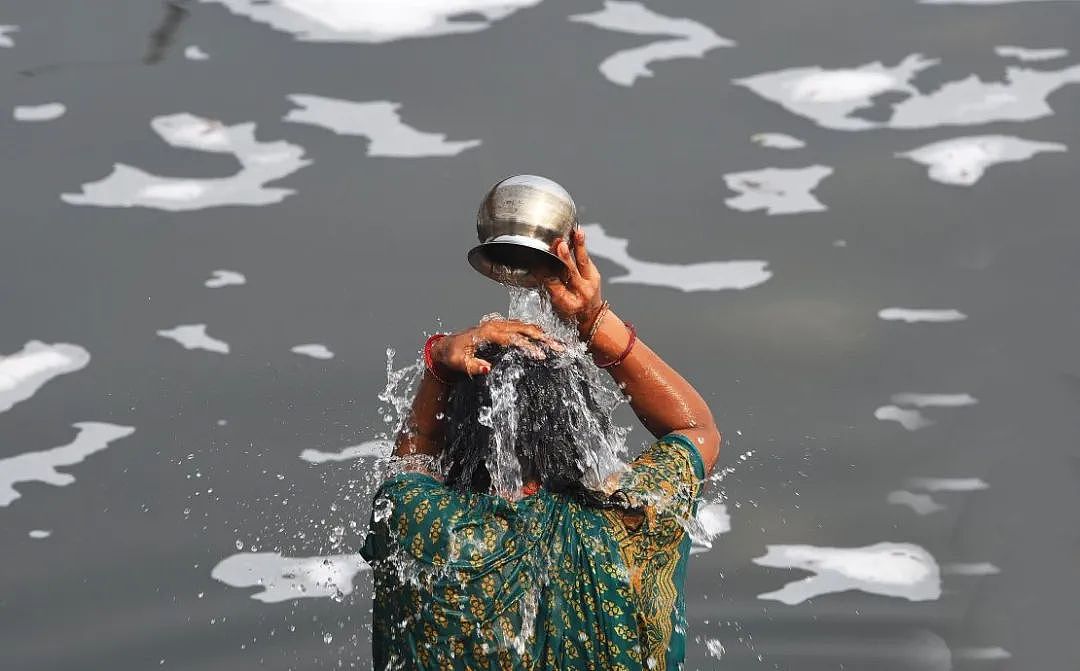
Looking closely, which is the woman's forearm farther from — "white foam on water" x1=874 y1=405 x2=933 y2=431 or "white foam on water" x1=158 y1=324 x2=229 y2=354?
"white foam on water" x1=158 y1=324 x2=229 y2=354

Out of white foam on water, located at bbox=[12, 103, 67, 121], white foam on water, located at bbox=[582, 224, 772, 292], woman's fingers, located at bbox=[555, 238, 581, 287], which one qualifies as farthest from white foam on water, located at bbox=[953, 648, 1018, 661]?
white foam on water, located at bbox=[12, 103, 67, 121]

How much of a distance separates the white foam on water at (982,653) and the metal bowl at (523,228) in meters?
2.36

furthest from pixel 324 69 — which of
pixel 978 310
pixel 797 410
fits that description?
pixel 978 310

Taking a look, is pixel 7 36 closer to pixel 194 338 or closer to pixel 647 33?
pixel 194 338

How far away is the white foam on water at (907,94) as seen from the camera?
178 inches

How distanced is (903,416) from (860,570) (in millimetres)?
481

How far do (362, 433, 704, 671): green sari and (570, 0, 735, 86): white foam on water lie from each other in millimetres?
2822

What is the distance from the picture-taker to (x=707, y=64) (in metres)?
4.63

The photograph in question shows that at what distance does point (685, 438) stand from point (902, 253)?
7.91 ft

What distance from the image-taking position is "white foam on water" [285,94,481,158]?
4.46 m

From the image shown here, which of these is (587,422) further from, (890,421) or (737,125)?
(737,125)

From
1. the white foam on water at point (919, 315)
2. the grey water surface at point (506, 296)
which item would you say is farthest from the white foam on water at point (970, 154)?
the white foam on water at point (919, 315)

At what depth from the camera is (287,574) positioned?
12.8 feet

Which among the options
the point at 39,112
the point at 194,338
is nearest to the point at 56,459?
the point at 194,338
